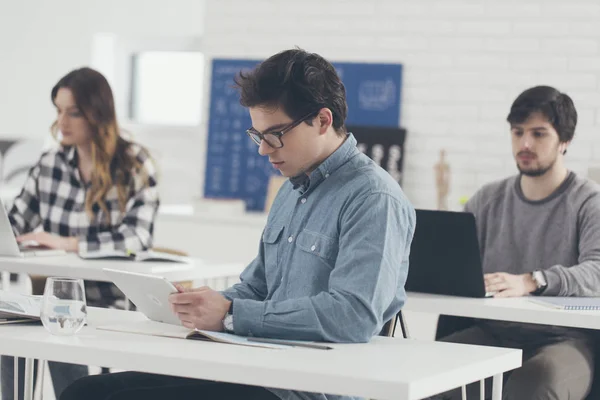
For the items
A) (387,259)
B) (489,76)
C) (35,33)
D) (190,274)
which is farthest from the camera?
(35,33)

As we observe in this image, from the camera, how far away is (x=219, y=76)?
560 cm

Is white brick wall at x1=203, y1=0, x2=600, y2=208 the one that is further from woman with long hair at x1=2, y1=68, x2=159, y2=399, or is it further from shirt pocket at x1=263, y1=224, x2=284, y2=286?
shirt pocket at x1=263, y1=224, x2=284, y2=286

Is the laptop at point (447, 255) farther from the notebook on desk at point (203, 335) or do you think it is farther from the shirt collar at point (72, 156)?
the shirt collar at point (72, 156)

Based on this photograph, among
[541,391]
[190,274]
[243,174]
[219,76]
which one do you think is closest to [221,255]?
[243,174]

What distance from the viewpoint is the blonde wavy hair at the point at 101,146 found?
3582 mm

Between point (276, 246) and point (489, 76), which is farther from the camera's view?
point (489, 76)

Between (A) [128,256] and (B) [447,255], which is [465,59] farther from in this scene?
(B) [447,255]

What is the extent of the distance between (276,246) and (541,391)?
33.9 inches

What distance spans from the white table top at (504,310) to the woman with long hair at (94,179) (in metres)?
1.14

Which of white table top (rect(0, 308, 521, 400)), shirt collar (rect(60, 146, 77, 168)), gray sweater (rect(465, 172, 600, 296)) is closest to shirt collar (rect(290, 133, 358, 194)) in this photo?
white table top (rect(0, 308, 521, 400))

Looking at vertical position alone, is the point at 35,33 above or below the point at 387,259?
above

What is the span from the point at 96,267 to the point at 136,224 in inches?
19.8

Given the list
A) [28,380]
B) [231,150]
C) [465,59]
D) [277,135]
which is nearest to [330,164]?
[277,135]

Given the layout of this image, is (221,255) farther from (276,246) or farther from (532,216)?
(276,246)
